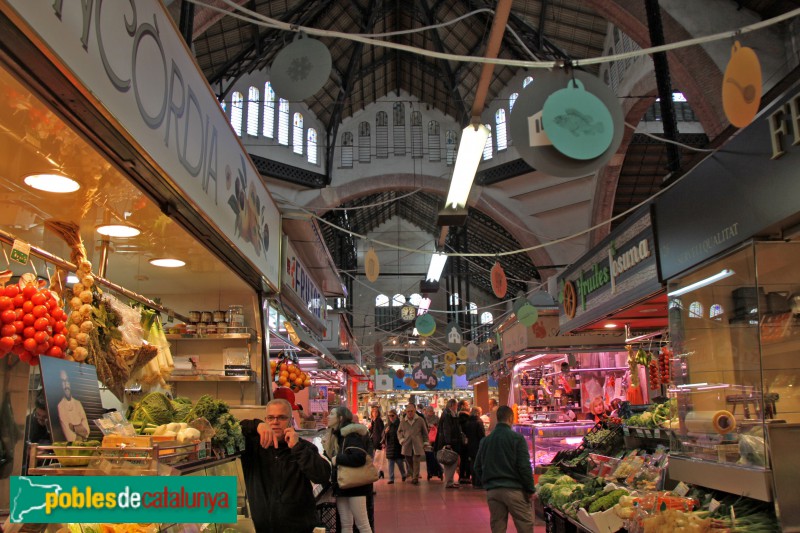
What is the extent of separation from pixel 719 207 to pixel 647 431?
255 centimetres

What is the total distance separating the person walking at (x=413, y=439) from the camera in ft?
38.5

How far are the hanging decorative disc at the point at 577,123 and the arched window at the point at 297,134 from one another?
605 inches

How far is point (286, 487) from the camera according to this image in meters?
3.65

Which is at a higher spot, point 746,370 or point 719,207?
point 719,207

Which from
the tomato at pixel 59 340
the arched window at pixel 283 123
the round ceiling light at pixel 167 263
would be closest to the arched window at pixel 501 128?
the arched window at pixel 283 123

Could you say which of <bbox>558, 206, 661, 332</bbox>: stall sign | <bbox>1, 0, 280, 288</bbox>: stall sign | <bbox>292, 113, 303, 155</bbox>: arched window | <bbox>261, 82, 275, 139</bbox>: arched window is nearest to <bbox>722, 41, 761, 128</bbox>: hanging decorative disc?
<bbox>558, 206, 661, 332</bbox>: stall sign

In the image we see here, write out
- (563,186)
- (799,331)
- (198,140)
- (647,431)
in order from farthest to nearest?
(563,186) < (647,431) < (799,331) < (198,140)

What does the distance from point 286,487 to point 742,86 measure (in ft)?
10.3

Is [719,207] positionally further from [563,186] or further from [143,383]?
[563,186]

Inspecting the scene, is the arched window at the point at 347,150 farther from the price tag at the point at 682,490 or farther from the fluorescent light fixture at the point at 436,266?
the price tag at the point at 682,490

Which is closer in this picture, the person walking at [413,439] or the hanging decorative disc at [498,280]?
the hanging decorative disc at [498,280]

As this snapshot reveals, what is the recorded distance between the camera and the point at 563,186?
57.4 feet

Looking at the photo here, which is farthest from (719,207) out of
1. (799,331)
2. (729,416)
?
(729,416)

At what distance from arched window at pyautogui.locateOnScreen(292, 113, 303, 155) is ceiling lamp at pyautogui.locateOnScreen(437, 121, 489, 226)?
12266 mm
